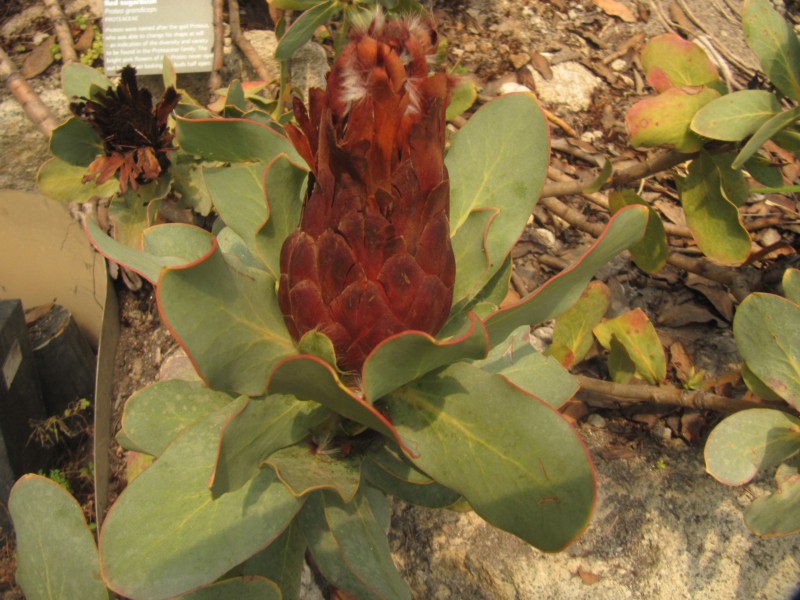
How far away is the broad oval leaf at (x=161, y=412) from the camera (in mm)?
914

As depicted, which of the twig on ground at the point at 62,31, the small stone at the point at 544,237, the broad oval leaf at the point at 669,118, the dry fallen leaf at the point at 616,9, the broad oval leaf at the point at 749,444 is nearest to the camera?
the broad oval leaf at the point at 749,444

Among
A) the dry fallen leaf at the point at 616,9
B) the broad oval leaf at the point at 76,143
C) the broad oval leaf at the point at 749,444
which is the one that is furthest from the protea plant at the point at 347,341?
the dry fallen leaf at the point at 616,9

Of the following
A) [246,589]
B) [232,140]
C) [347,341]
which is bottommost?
[246,589]

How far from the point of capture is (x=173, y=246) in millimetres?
896

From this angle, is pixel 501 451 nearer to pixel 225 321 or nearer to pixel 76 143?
pixel 225 321

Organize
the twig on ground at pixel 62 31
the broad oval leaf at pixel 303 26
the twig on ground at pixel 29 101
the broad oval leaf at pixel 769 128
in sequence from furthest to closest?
the twig on ground at pixel 62 31
the twig on ground at pixel 29 101
the broad oval leaf at pixel 303 26
the broad oval leaf at pixel 769 128

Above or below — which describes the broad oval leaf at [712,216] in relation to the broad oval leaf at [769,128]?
below

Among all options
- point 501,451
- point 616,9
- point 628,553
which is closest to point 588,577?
point 628,553

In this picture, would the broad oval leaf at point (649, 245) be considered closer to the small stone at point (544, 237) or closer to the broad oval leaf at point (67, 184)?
the small stone at point (544, 237)

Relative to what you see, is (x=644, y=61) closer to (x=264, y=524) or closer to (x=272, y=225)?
(x=272, y=225)

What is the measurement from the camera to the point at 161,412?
3.05 feet

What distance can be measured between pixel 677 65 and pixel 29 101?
5.62 feet

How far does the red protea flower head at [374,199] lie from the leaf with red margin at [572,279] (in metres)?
0.08

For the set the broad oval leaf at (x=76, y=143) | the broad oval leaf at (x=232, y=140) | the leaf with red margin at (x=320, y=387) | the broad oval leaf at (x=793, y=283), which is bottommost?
the broad oval leaf at (x=793, y=283)
